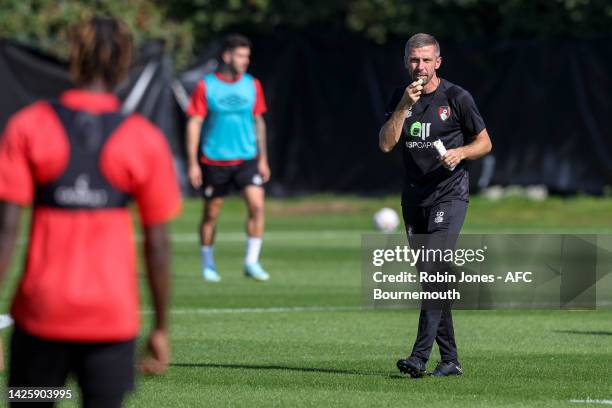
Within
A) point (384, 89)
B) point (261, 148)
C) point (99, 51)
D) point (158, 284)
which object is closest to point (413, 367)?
point (158, 284)

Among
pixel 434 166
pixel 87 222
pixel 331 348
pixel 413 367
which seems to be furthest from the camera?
pixel 331 348

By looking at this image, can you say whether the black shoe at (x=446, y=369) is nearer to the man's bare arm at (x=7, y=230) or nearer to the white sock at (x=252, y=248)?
the man's bare arm at (x=7, y=230)

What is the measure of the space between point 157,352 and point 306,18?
27062 mm

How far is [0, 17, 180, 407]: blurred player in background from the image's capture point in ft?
15.3

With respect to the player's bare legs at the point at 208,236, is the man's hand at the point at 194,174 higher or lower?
higher

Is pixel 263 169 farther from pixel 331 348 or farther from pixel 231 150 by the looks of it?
pixel 331 348

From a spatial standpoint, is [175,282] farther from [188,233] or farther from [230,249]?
[188,233]

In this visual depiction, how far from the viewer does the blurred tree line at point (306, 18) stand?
2866 centimetres

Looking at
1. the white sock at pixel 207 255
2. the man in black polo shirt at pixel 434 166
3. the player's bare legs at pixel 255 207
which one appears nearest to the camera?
the man in black polo shirt at pixel 434 166

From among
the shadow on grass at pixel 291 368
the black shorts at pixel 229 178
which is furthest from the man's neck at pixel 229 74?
the shadow on grass at pixel 291 368

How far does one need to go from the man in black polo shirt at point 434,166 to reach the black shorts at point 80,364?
414 cm

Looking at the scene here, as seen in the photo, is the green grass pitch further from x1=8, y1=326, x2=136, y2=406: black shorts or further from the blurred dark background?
the blurred dark background

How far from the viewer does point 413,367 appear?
8.71 metres

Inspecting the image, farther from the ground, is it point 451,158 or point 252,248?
point 451,158
